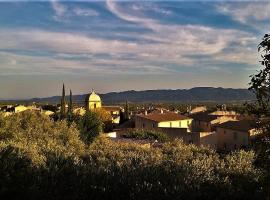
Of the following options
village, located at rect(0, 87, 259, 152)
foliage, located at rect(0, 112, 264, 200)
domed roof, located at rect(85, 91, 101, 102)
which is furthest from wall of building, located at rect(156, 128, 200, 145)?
foliage, located at rect(0, 112, 264, 200)

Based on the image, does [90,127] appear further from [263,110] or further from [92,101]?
[92,101]

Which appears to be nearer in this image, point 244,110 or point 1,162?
point 244,110

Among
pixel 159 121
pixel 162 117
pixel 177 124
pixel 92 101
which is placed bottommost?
pixel 177 124

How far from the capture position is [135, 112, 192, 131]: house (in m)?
63.3

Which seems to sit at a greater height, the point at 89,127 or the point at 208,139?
the point at 89,127

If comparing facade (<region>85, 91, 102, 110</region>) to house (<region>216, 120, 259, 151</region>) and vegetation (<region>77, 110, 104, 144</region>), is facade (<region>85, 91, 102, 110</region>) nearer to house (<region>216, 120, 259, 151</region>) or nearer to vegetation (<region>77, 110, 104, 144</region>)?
house (<region>216, 120, 259, 151</region>)

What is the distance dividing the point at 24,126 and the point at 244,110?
21.9m

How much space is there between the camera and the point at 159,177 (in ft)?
35.0

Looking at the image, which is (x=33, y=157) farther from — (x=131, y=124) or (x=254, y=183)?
(x=131, y=124)

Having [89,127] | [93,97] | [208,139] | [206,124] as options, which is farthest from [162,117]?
[89,127]

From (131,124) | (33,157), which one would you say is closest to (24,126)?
(33,157)

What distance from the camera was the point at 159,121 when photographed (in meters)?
63.4

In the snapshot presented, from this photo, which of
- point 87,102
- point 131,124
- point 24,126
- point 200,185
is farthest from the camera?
point 87,102

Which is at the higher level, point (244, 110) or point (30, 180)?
point (244, 110)
